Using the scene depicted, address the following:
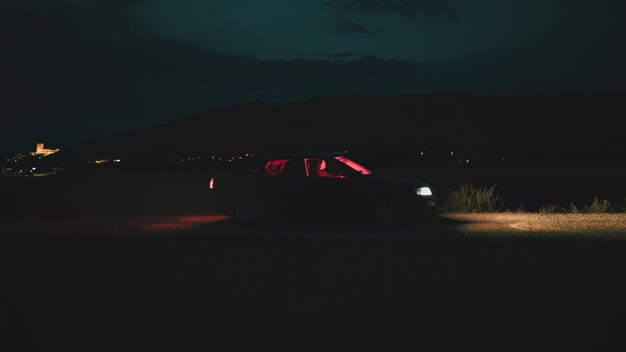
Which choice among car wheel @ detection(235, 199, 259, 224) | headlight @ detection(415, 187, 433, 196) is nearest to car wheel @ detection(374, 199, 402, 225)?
headlight @ detection(415, 187, 433, 196)

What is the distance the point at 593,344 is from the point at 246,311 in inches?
130

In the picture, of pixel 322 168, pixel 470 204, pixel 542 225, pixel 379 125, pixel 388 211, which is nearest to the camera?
pixel 388 211

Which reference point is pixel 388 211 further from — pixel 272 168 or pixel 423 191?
pixel 272 168

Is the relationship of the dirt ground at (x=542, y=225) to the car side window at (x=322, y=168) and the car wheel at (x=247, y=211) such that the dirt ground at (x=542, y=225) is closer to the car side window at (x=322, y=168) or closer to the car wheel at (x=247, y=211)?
the car side window at (x=322, y=168)

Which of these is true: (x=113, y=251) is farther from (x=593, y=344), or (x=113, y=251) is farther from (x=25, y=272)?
(x=593, y=344)

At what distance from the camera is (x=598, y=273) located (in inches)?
394

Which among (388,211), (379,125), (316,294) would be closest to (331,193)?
(388,211)

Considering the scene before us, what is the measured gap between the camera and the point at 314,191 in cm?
1691

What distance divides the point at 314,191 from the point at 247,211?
60.3 inches

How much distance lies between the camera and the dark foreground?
23.1ft

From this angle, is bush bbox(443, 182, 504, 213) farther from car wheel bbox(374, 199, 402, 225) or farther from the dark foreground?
the dark foreground

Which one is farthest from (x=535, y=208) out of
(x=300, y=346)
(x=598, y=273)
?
(x=300, y=346)

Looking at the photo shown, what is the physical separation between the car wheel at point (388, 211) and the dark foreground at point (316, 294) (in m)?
3.04

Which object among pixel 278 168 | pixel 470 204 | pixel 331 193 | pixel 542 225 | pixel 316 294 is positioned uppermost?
pixel 278 168
